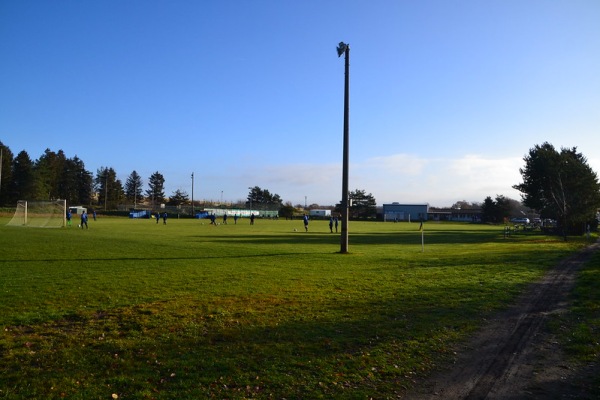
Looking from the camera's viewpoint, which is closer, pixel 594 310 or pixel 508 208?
pixel 594 310

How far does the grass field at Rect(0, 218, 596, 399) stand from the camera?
16.9ft

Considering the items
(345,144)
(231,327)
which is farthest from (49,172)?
(231,327)

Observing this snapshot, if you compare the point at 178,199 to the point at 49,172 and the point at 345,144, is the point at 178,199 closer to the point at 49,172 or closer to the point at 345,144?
the point at 49,172

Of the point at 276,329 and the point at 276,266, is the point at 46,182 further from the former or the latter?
the point at 276,329

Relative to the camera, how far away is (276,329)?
24.3 ft

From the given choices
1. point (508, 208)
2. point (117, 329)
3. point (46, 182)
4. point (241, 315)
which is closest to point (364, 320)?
point (241, 315)

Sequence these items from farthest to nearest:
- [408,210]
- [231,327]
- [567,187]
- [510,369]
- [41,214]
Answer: [408,210]
[41,214]
[567,187]
[231,327]
[510,369]

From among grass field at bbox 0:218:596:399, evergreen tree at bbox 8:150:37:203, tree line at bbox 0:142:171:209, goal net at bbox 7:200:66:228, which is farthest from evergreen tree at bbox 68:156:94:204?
grass field at bbox 0:218:596:399

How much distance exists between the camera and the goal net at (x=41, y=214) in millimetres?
47469

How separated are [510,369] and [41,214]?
5866cm

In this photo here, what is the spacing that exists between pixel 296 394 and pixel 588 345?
5.25 m

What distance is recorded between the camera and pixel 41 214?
171 feet

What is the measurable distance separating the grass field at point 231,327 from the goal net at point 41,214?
36.7 metres

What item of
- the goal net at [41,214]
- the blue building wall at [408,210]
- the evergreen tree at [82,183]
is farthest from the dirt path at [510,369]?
the evergreen tree at [82,183]
